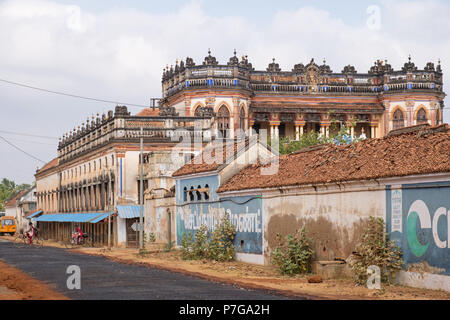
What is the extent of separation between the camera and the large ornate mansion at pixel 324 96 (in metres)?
58.1

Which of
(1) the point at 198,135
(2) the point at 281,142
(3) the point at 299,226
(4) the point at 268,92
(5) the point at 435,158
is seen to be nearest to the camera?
(5) the point at 435,158

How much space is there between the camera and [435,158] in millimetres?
20156

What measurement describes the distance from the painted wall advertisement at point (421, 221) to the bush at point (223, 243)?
11.1 metres

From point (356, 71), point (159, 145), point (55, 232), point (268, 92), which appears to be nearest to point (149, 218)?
point (159, 145)

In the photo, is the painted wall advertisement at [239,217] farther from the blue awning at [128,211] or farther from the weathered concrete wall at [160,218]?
the blue awning at [128,211]

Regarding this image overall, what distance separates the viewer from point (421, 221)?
1994 centimetres

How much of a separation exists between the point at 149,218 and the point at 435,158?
2712cm

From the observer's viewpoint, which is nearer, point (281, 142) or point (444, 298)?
point (444, 298)

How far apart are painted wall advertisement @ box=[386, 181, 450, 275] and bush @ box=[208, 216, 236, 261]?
11.1 m

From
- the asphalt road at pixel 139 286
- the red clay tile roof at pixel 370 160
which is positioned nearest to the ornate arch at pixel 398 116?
the red clay tile roof at pixel 370 160

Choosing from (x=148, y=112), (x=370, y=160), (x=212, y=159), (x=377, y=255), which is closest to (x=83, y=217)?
(x=148, y=112)

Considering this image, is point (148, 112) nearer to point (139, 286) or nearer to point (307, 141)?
point (307, 141)

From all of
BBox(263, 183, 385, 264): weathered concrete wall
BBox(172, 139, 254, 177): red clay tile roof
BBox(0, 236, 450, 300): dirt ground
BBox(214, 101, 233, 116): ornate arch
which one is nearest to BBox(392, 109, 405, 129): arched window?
BBox(214, 101, 233, 116): ornate arch
